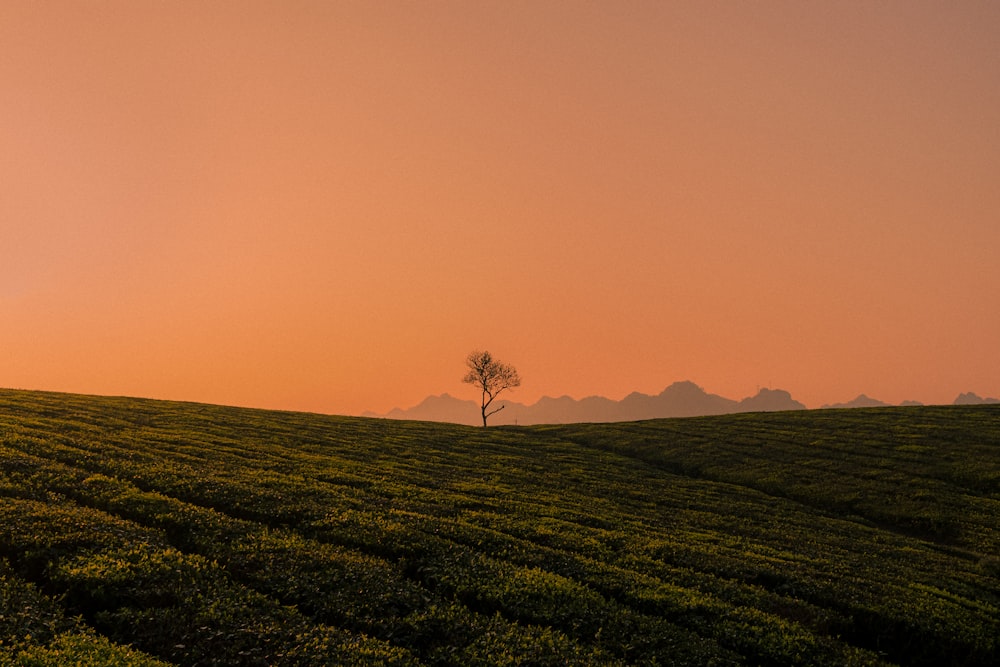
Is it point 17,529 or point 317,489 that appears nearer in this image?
point 17,529

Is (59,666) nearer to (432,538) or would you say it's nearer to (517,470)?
(432,538)

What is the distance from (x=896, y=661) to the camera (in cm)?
2130

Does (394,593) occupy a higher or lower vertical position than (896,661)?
higher

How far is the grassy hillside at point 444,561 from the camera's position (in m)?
16.5

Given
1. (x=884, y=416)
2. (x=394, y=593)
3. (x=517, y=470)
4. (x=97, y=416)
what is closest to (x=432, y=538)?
(x=394, y=593)

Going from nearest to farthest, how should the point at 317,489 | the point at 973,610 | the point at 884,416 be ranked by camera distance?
Answer: the point at 973,610 < the point at 317,489 < the point at 884,416

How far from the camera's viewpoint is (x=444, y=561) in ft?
76.0

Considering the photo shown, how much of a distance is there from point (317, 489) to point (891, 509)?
4544 centimetres

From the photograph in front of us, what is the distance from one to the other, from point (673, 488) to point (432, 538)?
3203 centimetres

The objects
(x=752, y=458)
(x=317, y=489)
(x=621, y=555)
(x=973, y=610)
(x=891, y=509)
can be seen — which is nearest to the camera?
(x=973, y=610)

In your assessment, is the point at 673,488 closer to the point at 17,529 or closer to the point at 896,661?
the point at 896,661

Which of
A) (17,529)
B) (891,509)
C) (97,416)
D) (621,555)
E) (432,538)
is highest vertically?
(97,416)

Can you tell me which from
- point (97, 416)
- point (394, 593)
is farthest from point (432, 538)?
point (97, 416)

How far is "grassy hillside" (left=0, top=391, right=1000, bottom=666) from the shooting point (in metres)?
16.5
